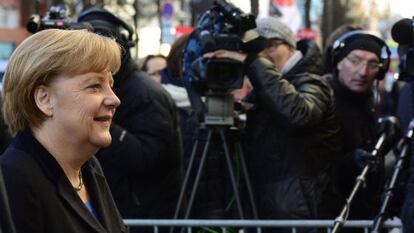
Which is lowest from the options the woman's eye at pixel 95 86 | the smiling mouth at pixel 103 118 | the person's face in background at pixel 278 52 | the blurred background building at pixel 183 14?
the blurred background building at pixel 183 14

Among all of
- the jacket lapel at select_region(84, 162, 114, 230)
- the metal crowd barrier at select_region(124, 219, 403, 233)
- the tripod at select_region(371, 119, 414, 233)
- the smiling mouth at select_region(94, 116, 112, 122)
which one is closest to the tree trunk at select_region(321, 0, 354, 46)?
the tripod at select_region(371, 119, 414, 233)

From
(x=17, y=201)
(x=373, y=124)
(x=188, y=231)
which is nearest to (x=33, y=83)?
(x=17, y=201)

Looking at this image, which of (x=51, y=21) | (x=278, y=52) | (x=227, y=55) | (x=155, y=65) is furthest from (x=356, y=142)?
(x=155, y=65)

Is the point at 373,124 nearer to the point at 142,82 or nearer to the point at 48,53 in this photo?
the point at 142,82

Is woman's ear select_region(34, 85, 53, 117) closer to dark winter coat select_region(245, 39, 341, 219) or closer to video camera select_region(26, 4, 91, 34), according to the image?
video camera select_region(26, 4, 91, 34)

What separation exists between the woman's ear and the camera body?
2.37 m

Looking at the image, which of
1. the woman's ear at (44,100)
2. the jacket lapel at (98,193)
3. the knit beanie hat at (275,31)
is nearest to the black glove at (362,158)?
the knit beanie hat at (275,31)

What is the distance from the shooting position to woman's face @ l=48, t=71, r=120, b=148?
324cm

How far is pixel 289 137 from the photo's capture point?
5586 millimetres

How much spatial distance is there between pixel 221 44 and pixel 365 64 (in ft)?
3.55

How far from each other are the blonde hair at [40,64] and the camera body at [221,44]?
7.42ft

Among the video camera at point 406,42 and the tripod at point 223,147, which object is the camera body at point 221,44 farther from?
the video camera at point 406,42

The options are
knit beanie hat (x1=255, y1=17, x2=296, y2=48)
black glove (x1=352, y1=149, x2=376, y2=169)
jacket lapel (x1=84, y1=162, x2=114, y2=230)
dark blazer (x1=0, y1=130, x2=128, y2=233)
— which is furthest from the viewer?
knit beanie hat (x1=255, y1=17, x2=296, y2=48)

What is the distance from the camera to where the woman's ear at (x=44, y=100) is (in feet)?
10.6
